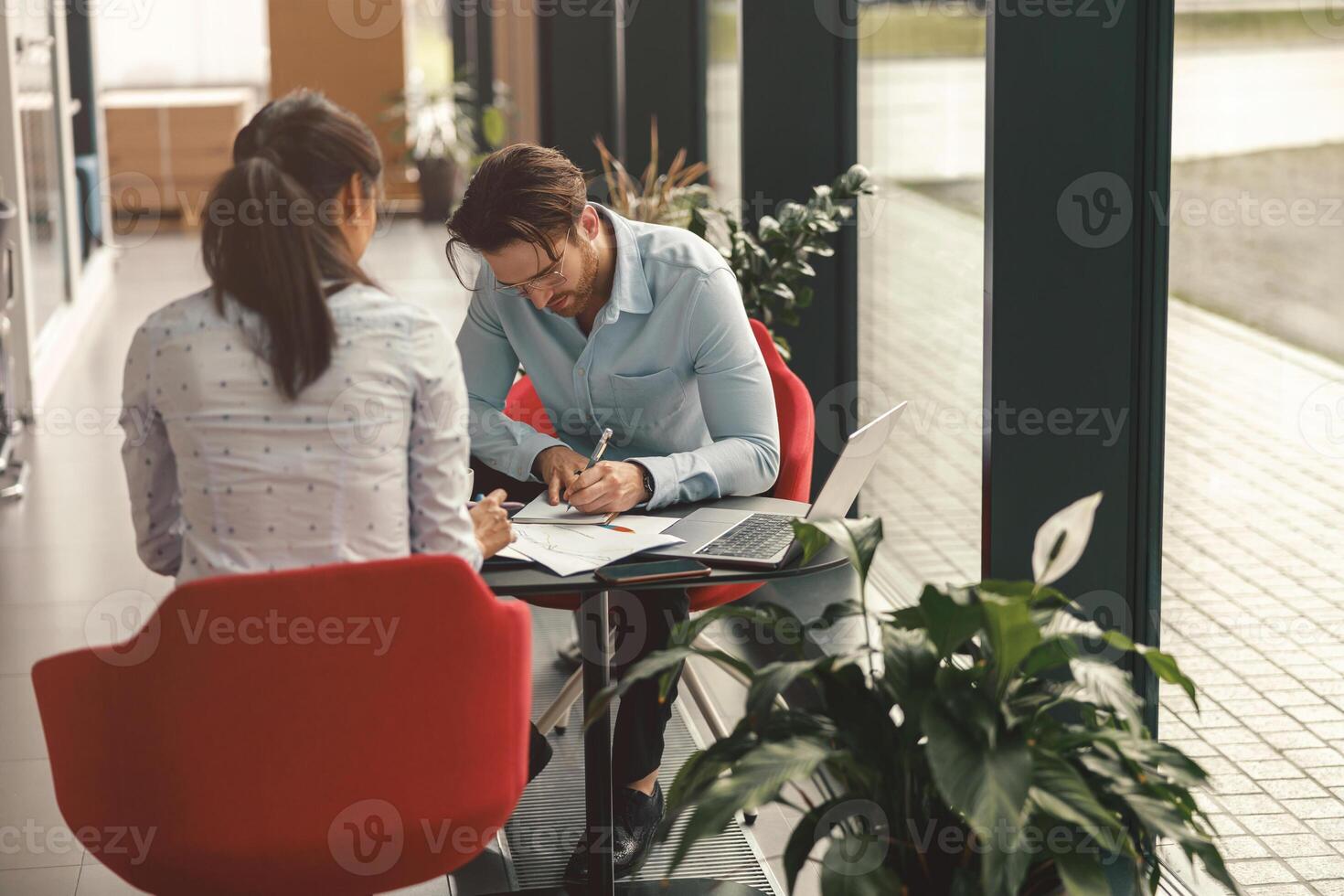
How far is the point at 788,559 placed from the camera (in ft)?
7.80

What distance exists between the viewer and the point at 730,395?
2.92 m

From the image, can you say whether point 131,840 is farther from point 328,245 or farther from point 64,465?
point 64,465

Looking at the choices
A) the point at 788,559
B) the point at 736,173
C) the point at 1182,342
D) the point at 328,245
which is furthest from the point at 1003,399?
the point at 736,173

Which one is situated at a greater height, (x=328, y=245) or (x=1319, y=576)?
(x=328, y=245)

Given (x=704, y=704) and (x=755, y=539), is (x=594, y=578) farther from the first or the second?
(x=704, y=704)

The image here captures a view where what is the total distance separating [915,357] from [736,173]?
169 centimetres

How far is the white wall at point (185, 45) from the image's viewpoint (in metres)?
13.8

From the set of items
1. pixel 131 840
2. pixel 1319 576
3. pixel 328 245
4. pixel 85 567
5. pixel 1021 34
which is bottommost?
pixel 85 567

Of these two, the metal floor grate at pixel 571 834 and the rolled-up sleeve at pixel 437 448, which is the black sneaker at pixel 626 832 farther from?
the rolled-up sleeve at pixel 437 448

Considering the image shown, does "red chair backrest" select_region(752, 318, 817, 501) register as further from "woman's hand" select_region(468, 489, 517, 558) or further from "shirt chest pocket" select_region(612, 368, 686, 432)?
"woman's hand" select_region(468, 489, 517, 558)

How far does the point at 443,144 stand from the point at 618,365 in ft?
33.2

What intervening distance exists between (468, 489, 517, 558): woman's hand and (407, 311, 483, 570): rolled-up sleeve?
0.65 ft

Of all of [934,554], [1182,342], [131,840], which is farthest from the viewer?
[934,554]

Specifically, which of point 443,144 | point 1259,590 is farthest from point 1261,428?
point 443,144
